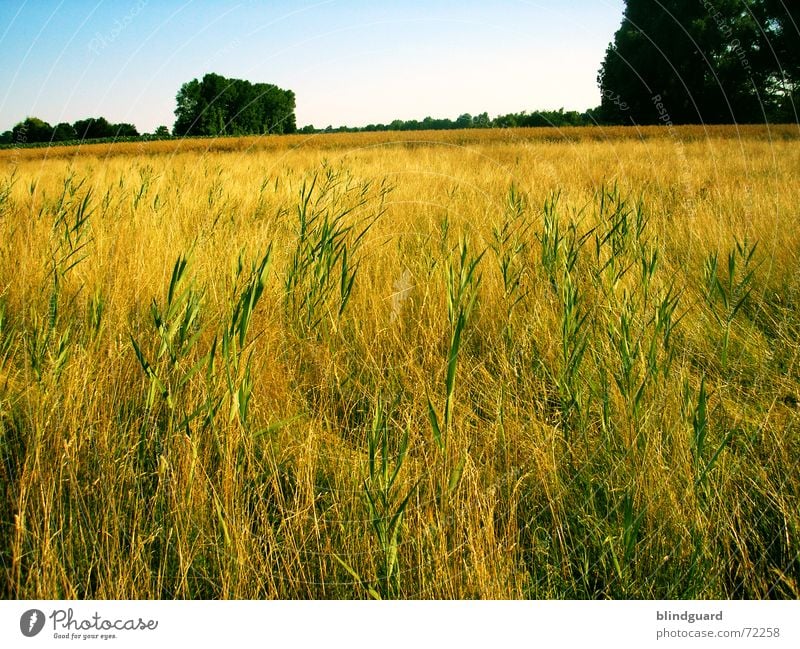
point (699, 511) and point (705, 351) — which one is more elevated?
point (705, 351)

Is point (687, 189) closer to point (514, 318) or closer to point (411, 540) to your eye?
point (514, 318)

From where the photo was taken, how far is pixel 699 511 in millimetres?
1123
